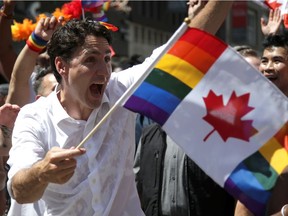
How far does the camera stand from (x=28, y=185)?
4020mm

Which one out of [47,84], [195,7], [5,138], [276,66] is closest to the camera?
[195,7]

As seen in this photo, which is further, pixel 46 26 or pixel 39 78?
pixel 39 78

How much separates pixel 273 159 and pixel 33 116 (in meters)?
1.31

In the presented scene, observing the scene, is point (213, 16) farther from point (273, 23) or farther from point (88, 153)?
point (273, 23)

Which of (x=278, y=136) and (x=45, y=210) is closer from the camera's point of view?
(x=278, y=136)

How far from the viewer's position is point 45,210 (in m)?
4.46

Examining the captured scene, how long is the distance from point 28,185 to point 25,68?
2.11 m

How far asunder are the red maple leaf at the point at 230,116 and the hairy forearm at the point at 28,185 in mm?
828

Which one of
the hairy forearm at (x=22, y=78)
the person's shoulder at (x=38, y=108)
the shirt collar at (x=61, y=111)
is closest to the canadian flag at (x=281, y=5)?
the hairy forearm at (x=22, y=78)

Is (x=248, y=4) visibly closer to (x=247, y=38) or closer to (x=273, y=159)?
(x=247, y=38)

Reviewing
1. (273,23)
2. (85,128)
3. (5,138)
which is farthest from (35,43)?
(273,23)

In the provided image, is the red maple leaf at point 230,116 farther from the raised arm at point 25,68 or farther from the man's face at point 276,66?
the raised arm at point 25,68

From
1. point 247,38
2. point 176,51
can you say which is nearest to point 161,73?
point 176,51

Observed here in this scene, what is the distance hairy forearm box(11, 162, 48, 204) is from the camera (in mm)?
3990
